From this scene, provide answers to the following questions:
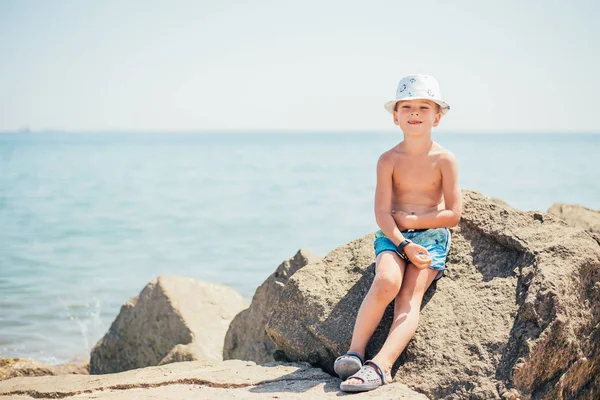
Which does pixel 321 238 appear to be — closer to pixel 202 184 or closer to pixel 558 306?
pixel 558 306

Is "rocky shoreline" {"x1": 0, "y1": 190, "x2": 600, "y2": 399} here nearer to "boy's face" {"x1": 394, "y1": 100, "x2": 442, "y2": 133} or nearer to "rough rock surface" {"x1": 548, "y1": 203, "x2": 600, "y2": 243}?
"boy's face" {"x1": 394, "y1": 100, "x2": 442, "y2": 133}

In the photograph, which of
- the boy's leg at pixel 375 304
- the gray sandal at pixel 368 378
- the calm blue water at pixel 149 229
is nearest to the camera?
the gray sandal at pixel 368 378

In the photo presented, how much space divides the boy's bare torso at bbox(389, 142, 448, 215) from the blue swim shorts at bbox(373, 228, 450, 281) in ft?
0.40

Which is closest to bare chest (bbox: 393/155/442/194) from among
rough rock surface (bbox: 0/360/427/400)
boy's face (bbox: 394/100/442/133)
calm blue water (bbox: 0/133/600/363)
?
boy's face (bbox: 394/100/442/133)

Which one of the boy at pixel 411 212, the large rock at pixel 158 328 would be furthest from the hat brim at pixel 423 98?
the large rock at pixel 158 328

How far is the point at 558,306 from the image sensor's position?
132 inches

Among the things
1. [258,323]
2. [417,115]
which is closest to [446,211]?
[417,115]

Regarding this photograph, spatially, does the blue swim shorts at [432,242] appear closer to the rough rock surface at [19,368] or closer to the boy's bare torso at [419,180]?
the boy's bare torso at [419,180]

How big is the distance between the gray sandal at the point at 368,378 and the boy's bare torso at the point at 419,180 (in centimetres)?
95

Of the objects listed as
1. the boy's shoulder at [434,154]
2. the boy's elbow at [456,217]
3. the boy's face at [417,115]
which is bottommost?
the boy's elbow at [456,217]

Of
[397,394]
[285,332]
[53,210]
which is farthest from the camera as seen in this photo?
[53,210]

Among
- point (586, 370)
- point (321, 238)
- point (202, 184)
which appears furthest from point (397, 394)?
point (202, 184)

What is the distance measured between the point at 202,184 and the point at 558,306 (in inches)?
881

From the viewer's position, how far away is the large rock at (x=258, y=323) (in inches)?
191
